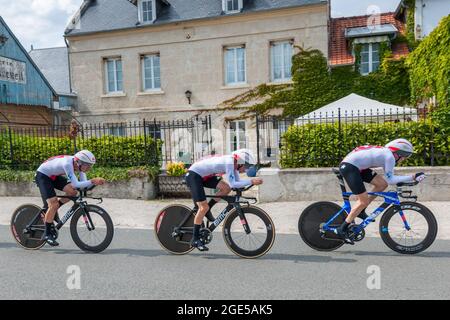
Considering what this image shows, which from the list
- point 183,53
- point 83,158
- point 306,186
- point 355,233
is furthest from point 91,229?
point 183,53

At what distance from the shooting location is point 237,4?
1927 cm

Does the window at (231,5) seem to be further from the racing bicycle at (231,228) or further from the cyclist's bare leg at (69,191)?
the racing bicycle at (231,228)

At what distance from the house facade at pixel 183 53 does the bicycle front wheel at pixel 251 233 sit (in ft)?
44.9

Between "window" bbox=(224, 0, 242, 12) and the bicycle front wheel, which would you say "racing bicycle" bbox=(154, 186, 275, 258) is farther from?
"window" bbox=(224, 0, 242, 12)

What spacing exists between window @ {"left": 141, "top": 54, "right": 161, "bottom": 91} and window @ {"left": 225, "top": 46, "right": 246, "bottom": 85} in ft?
12.0

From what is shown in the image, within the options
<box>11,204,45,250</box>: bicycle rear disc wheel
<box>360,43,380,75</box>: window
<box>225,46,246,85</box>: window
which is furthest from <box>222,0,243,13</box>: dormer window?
<box>11,204,45,250</box>: bicycle rear disc wheel

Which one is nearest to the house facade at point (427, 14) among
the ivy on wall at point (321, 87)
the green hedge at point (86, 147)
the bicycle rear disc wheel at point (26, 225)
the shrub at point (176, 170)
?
the ivy on wall at point (321, 87)

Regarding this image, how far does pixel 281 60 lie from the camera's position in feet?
62.7

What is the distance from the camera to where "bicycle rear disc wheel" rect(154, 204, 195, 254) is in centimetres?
589

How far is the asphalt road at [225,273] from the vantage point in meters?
4.32

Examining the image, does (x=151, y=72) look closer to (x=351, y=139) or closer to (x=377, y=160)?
(x=351, y=139)

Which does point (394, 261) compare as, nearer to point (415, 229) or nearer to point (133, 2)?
point (415, 229)

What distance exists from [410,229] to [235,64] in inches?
603

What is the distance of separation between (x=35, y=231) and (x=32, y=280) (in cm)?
173
